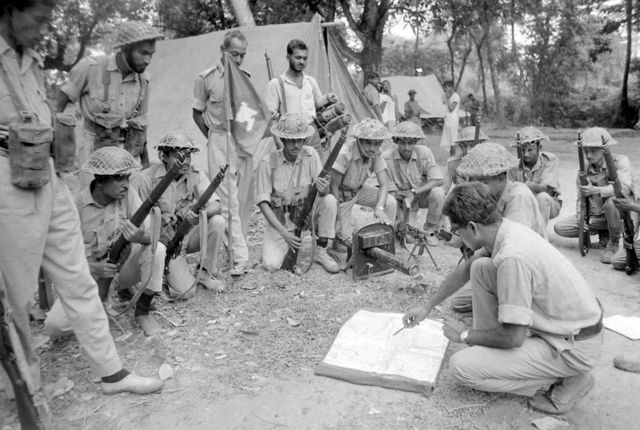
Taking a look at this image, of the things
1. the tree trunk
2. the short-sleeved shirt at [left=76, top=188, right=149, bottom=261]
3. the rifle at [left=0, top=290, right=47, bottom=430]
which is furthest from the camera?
the tree trunk

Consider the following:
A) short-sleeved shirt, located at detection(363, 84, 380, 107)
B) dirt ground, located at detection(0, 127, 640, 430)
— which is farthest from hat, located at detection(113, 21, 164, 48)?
short-sleeved shirt, located at detection(363, 84, 380, 107)

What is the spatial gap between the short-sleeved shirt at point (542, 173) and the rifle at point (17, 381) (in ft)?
14.8

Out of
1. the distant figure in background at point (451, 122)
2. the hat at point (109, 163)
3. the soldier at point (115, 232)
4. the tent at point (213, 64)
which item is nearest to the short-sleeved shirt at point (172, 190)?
the soldier at point (115, 232)

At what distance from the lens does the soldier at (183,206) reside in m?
4.10

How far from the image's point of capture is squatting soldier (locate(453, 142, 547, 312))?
11.8ft

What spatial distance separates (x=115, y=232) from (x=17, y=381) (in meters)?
1.33

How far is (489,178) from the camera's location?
388 cm

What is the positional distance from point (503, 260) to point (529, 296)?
21 cm

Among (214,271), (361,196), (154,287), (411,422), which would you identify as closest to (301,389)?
(411,422)

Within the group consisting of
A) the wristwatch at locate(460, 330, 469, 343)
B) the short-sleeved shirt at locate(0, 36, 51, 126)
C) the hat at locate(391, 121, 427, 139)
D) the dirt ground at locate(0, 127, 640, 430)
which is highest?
the short-sleeved shirt at locate(0, 36, 51, 126)

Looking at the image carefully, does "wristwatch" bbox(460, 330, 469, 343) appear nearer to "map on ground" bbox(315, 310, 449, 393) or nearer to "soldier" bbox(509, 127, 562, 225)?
"map on ground" bbox(315, 310, 449, 393)

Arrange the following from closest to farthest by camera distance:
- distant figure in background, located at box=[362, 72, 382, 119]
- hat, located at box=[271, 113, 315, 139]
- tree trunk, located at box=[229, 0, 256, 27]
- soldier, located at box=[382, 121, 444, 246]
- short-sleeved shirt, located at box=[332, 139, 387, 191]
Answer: hat, located at box=[271, 113, 315, 139]
short-sleeved shirt, located at box=[332, 139, 387, 191]
soldier, located at box=[382, 121, 444, 246]
tree trunk, located at box=[229, 0, 256, 27]
distant figure in background, located at box=[362, 72, 382, 119]

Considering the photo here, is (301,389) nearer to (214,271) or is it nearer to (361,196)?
(214,271)

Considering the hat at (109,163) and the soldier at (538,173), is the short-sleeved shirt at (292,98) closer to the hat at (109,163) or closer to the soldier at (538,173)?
the soldier at (538,173)
